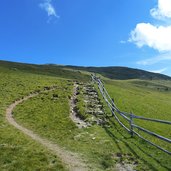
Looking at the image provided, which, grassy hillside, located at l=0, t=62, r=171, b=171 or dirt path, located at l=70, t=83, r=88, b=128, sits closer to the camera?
grassy hillside, located at l=0, t=62, r=171, b=171

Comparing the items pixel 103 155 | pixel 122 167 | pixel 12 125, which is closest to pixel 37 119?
pixel 12 125

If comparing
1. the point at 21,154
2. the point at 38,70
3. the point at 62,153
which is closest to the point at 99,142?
the point at 62,153

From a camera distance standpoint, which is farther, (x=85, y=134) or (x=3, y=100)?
(x=3, y=100)

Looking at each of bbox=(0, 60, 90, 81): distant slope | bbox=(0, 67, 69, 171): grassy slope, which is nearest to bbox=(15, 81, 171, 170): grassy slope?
bbox=(0, 67, 69, 171): grassy slope

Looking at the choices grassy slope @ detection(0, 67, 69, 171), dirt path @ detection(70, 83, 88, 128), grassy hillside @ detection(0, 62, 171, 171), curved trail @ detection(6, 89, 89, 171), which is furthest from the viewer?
dirt path @ detection(70, 83, 88, 128)

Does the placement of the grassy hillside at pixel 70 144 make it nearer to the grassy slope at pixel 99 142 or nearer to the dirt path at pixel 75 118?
the grassy slope at pixel 99 142

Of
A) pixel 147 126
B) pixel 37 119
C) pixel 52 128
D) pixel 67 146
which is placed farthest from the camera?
pixel 37 119

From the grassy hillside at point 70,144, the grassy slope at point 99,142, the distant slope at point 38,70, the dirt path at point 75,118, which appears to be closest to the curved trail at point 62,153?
the grassy hillside at point 70,144

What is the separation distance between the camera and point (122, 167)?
1518cm

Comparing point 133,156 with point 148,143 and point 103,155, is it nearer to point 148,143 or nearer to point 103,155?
point 103,155

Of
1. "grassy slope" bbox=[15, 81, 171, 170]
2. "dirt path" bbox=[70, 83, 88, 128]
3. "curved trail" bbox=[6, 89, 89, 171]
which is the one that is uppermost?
"dirt path" bbox=[70, 83, 88, 128]

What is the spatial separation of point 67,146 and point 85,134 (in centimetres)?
310

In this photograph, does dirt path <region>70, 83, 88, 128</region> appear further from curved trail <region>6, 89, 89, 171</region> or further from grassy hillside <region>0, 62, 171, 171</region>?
curved trail <region>6, 89, 89, 171</region>

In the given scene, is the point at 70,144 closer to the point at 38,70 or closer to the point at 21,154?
the point at 21,154
